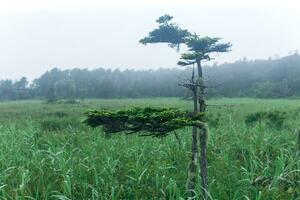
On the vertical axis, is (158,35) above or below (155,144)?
above

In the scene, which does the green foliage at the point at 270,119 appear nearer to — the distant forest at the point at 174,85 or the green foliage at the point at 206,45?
the green foliage at the point at 206,45

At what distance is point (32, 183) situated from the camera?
5.72 m

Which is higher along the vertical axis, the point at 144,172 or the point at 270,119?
the point at 270,119

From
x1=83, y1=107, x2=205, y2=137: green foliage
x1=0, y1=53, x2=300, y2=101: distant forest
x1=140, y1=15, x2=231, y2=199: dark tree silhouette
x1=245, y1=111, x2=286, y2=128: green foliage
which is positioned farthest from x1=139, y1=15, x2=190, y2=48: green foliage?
x1=0, y1=53, x2=300, y2=101: distant forest

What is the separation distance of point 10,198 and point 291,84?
5955cm

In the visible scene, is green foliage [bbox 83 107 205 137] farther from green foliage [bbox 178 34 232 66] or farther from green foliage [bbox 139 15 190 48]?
green foliage [bbox 139 15 190 48]

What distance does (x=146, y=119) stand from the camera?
3975mm

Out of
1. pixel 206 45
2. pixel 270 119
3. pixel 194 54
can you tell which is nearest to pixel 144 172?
pixel 194 54

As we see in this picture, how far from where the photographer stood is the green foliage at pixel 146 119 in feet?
13.0

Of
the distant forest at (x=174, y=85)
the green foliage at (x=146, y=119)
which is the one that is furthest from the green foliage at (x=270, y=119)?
the distant forest at (x=174, y=85)

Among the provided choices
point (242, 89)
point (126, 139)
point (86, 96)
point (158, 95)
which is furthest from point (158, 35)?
point (86, 96)

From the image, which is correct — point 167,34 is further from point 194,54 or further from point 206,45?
point 194,54

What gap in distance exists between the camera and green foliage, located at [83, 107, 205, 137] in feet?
13.0

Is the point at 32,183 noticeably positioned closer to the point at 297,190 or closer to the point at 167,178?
the point at 167,178
